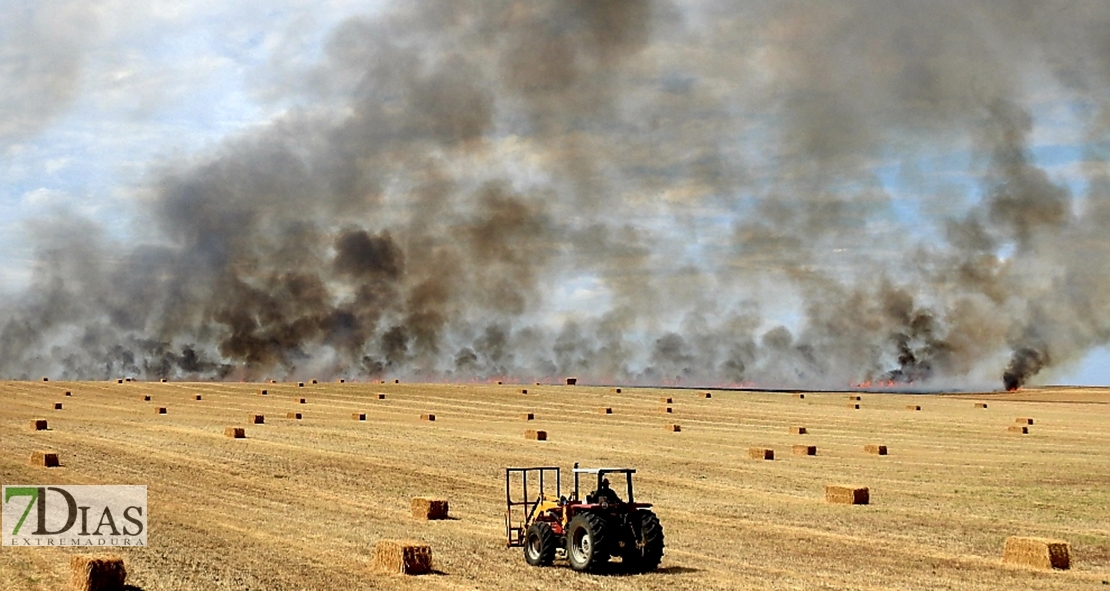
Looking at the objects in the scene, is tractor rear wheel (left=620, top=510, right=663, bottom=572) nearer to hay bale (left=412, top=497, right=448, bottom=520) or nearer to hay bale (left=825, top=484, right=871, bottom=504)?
hay bale (left=412, top=497, right=448, bottom=520)

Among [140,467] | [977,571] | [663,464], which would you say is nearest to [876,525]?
[977,571]

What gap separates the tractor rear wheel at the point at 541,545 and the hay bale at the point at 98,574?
671cm

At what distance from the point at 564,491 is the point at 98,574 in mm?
16375

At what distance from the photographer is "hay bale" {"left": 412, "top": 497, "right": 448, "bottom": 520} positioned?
26.5 metres

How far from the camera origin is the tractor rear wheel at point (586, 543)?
18.9 metres

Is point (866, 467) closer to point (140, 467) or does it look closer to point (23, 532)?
point (140, 467)

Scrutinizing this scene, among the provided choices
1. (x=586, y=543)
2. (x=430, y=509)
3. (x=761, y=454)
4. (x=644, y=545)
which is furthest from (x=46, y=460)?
(x=761, y=454)

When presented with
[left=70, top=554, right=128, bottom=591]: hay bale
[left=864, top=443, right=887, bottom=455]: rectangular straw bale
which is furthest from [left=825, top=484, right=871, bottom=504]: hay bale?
[left=70, top=554, right=128, bottom=591]: hay bale

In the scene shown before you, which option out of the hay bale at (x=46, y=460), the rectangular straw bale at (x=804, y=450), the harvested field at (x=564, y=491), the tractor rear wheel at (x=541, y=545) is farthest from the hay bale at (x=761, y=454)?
the hay bale at (x=46, y=460)

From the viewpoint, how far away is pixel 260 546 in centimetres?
2212

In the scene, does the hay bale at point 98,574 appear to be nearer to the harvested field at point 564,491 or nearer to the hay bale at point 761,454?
the harvested field at point 564,491

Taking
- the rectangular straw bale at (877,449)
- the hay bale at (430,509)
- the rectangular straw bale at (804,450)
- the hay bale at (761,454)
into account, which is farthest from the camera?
the rectangular straw bale at (877,449)

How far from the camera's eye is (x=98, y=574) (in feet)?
54.1

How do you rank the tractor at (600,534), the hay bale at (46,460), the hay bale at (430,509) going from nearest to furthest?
the tractor at (600,534) < the hay bale at (430,509) < the hay bale at (46,460)
